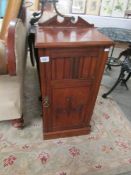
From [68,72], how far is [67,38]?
0.21 metres

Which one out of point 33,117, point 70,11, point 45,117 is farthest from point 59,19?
point 70,11

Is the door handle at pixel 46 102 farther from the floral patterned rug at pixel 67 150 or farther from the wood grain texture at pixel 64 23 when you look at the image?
the wood grain texture at pixel 64 23

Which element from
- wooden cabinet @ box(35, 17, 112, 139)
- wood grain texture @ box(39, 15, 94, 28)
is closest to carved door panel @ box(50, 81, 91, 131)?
wooden cabinet @ box(35, 17, 112, 139)

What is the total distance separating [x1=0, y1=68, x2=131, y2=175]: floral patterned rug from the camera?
3.83 ft

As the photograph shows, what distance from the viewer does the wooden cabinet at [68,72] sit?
3.21ft

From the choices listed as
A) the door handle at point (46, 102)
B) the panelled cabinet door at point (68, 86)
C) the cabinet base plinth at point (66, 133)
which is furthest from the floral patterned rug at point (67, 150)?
the door handle at point (46, 102)

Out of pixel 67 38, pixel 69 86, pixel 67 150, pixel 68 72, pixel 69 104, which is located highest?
pixel 67 38

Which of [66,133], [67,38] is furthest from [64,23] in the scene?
[66,133]

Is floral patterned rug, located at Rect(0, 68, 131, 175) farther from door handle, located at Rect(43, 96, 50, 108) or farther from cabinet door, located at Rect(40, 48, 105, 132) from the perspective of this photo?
door handle, located at Rect(43, 96, 50, 108)

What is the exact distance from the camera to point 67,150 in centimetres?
130

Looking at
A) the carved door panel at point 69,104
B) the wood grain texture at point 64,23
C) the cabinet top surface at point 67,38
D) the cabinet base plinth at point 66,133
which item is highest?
the wood grain texture at point 64,23

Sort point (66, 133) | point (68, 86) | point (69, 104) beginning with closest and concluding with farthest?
1. point (68, 86)
2. point (69, 104)
3. point (66, 133)

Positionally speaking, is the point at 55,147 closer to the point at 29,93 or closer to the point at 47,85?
the point at 47,85

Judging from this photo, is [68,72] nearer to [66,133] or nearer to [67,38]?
[67,38]
